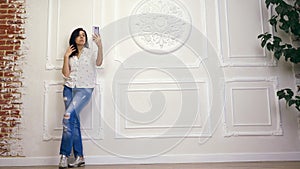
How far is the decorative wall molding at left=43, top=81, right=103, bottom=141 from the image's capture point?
3.00 m

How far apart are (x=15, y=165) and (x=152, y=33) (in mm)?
1922

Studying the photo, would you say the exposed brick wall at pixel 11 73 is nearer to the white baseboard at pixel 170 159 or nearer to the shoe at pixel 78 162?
the white baseboard at pixel 170 159

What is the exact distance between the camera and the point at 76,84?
2.90m

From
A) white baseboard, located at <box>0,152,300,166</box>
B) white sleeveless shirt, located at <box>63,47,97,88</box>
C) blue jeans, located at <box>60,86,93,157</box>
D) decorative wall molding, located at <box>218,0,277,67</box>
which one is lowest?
white baseboard, located at <box>0,152,300,166</box>

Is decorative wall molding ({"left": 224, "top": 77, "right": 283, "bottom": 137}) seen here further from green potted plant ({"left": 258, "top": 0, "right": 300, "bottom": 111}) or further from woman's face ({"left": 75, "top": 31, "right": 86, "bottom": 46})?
woman's face ({"left": 75, "top": 31, "right": 86, "bottom": 46})

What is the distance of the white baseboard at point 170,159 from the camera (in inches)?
115

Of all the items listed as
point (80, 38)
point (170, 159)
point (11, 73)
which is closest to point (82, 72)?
point (80, 38)

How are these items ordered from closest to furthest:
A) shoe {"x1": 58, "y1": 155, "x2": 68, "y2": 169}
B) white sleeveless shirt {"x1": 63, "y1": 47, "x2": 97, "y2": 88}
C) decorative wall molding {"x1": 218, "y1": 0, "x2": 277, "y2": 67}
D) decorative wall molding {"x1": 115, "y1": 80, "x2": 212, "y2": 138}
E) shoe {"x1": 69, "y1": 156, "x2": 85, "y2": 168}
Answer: shoe {"x1": 58, "y1": 155, "x2": 68, "y2": 169} → shoe {"x1": 69, "y1": 156, "x2": 85, "y2": 168} → white sleeveless shirt {"x1": 63, "y1": 47, "x2": 97, "y2": 88} → decorative wall molding {"x1": 115, "y1": 80, "x2": 212, "y2": 138} → decorative wall molding {"x1": 218, "y1": 0, "x2": 277, "y2": 67}

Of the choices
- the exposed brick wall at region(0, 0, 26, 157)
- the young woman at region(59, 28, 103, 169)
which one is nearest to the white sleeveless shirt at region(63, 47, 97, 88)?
the young woman at region(59, 28, 103, 169)

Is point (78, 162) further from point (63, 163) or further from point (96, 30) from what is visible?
point (96, 30)

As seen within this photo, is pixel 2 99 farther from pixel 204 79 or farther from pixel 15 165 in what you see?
pixel 204 79

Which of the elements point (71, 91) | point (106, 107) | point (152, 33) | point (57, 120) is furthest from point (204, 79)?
point (57, 120)

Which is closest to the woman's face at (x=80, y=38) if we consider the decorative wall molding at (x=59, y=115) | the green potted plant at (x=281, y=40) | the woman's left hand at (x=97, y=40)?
the woman's left hand at (x=97, y=40)

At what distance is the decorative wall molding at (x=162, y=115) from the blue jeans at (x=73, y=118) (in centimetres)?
36
